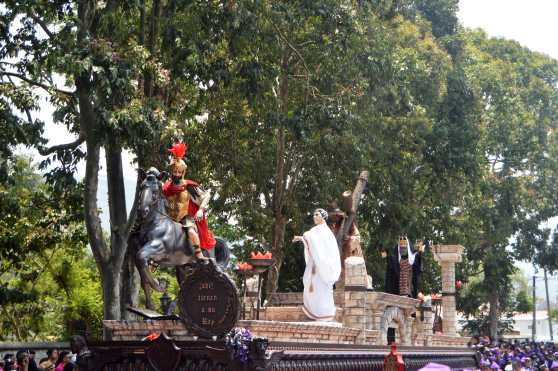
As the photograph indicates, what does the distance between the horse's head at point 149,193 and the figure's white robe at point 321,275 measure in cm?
382

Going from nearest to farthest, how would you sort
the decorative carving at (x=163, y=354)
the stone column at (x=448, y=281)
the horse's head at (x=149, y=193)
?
the decorative carving at (x=163, y=354) < the horse's head at (x=149, y=193) < the stone column at (x=448, y=281)

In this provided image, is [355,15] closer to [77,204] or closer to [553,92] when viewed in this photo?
[77,204]

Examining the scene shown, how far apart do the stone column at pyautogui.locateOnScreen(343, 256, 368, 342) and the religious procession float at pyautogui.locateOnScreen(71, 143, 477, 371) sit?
0.03 meters

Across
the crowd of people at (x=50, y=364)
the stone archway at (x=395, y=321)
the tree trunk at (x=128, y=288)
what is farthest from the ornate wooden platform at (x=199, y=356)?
the tree trunk at (x=128, y=288)

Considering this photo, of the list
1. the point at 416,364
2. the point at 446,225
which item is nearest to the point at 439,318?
the point at 446,225

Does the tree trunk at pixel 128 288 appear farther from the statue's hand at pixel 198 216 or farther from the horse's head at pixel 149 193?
the horse's head at pixel 149 193

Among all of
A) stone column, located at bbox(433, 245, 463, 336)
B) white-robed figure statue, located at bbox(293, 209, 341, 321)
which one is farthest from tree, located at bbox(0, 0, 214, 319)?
stone column, located at bbox(433, 245, 463, 336)

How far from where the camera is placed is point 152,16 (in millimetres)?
23469

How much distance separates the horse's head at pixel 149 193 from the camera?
17781 mm

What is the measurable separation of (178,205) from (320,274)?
357 centimetres

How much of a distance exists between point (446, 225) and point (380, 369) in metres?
21.6

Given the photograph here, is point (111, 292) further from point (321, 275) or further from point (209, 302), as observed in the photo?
point (209, 302)

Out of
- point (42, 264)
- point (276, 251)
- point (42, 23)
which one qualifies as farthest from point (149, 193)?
point (42, 264)

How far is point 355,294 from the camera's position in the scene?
72.5 ft
